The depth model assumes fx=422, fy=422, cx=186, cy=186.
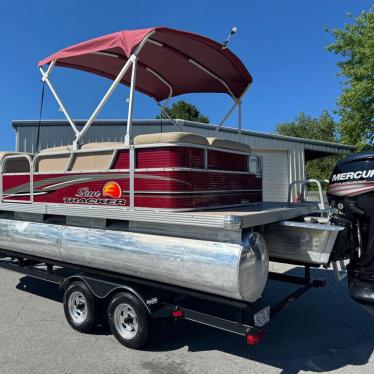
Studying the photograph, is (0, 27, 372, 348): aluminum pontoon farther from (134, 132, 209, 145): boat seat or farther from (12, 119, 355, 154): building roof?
(12, 119, 355, 154): building roof

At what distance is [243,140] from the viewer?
1564 centimetres

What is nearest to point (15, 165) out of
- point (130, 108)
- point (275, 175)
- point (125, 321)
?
point (130, 108)

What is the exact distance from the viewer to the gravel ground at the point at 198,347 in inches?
148

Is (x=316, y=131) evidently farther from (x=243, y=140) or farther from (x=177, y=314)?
(x=177, y=314)

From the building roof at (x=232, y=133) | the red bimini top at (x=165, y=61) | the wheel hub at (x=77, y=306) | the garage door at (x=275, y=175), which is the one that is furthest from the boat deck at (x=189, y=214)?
the garage door at (x=275, y=175)

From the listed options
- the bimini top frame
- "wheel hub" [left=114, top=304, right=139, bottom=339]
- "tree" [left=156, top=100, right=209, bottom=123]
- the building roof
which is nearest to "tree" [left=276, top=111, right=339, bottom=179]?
"tree" [left=156, top=100, right=209, bottom=123]

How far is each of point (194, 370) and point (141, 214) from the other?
4.79ft

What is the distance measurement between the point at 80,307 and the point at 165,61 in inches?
131

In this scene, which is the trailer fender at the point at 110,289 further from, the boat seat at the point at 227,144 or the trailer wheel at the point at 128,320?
the boat seat at the point at 227,144

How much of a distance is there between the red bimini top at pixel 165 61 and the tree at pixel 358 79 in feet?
38.2

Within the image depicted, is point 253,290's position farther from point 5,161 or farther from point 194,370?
point 5,161

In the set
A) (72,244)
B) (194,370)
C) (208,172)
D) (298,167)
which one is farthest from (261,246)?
(298,167)

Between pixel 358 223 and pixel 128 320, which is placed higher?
pixel 358 223

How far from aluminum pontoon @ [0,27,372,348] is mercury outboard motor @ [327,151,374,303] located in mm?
114
